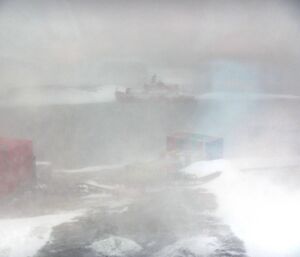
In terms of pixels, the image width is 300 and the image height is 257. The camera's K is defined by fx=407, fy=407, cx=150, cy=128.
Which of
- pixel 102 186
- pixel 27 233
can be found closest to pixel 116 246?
pixel 27 233

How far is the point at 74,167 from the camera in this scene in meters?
9.16

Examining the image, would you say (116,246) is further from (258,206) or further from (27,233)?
(258,206)

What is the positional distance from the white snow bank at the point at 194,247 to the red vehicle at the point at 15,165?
2.90 meters

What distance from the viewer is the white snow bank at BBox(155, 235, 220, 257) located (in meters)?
3.87

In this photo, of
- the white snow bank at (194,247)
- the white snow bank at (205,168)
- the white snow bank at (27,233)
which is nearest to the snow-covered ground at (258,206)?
the white snow bank at (205,168)

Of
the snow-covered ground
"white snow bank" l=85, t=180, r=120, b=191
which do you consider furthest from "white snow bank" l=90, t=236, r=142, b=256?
"white snow bank" l=85, t=180, r=120, b=191

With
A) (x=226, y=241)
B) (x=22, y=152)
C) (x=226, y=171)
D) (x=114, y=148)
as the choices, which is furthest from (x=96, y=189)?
(x=114, y=148)

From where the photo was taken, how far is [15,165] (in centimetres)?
600

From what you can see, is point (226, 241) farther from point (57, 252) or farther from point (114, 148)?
point (114, 148)

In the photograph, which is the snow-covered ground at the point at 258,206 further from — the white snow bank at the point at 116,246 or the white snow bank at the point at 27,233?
the white snow bank at the point at 27,233

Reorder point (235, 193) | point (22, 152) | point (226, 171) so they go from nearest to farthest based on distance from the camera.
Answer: point (235, 193) < point (22, 152) < point (226, 171)

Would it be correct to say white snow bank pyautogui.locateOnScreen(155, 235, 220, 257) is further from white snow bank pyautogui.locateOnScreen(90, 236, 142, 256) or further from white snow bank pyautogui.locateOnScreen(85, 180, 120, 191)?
white snow bank pyautogui.locateOnScreen(85, 180, 120, 191)

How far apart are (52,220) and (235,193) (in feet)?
8.31

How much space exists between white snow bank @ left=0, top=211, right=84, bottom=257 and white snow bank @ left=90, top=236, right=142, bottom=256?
58cm
